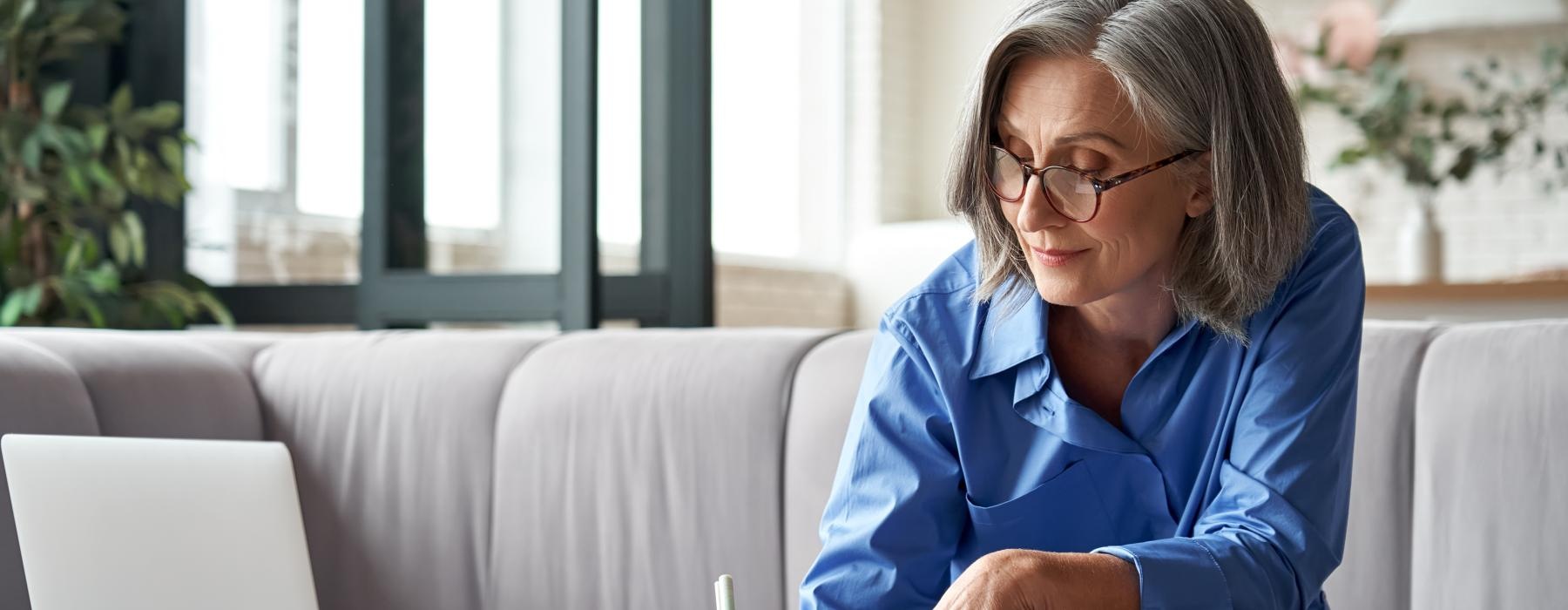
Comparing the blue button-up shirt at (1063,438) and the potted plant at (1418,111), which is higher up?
the potted plant at (1418,111)

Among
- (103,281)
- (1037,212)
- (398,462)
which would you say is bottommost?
(398,462)

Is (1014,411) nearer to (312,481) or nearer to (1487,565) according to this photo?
(1487,565)

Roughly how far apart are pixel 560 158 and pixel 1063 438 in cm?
150

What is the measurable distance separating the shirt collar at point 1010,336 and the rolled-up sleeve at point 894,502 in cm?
5

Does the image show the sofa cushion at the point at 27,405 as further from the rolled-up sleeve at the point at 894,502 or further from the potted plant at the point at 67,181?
the rolled-up sleeve at the point at 894,502

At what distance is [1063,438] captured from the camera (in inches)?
49.8

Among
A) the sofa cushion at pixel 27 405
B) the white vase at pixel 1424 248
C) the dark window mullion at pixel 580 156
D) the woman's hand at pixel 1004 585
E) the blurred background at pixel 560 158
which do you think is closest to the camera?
the woman's hand at pixel 1004 585

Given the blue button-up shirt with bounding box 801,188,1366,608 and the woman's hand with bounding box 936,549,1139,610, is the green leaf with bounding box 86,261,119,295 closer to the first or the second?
the blue button-up shirt with bounding box 801,188,1366,608

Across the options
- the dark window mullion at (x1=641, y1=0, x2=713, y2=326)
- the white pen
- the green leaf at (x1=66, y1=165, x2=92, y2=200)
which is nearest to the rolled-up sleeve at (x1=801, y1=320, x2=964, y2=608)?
the white pen

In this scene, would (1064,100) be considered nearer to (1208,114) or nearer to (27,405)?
(1208,114)

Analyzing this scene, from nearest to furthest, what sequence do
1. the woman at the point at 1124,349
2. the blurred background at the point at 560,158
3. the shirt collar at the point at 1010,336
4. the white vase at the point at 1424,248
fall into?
the woman at the point at 1124,349
the shirt collar at the point at 1010,336
the blurred background at the point at 560,158
the white vase at the point at 1424,248

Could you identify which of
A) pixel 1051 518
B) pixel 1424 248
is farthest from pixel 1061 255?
pixel 1424 248

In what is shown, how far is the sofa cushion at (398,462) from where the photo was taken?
2.09m

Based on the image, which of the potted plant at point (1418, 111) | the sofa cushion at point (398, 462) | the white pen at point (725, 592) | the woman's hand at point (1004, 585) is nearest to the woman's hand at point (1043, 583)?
the woman's hand at point (1004, 585)
